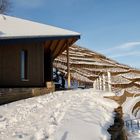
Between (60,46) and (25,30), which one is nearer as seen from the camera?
(25,30)

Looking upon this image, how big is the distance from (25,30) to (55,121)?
11.1 meters

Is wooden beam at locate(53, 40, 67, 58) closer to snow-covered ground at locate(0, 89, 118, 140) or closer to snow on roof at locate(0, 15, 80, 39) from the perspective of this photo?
snow on roof at locate(0, 15, 80, 39)

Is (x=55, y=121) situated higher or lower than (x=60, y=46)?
lower

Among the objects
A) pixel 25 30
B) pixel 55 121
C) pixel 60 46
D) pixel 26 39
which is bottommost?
pixel 55 121

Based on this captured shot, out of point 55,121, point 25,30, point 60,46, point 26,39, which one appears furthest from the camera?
point 60,46

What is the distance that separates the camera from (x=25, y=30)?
20.0m

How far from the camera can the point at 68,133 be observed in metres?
8.56

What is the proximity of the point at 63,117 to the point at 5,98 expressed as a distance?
237 inches

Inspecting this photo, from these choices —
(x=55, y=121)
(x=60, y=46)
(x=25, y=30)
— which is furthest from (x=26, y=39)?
(x=55, y=121)

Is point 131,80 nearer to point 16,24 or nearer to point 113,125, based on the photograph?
point 16,24

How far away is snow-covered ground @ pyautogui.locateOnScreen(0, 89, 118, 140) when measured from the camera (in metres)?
8.52

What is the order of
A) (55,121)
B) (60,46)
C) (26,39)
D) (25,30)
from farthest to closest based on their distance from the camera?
(60,46), (25,30), (26,39), (55,121)

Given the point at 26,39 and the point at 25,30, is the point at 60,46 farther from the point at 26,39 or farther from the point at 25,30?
the point at 26,39

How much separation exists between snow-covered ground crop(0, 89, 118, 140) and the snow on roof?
6524mm
